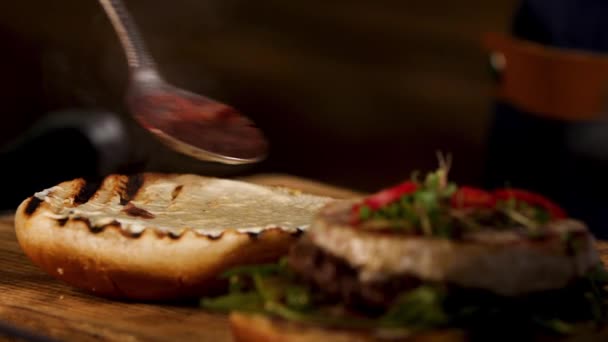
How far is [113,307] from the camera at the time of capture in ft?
8.71

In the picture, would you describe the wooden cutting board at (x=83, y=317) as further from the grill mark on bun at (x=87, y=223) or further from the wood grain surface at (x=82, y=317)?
the grill mark on bun at (x=87, y=223)

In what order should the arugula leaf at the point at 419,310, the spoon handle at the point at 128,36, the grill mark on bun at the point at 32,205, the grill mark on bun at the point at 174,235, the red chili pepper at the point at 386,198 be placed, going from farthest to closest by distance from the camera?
the spoon handle at the point at 128,36 < the grill mark on bun at the point at 32,205 < the grill mark on bun at the point at 174,235 < the red chili pepper at the point at 386,198 < the arugula leaf at the point at 419,310

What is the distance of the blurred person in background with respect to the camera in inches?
204

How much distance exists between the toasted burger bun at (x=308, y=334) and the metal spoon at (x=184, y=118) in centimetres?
83

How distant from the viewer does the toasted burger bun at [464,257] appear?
2.01 m

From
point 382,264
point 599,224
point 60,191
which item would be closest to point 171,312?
point 60,191

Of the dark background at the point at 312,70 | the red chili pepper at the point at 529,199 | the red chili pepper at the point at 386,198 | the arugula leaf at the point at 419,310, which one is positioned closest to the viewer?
the arugula leaf at the point at 419,310

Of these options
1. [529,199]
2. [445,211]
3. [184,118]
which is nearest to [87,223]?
[184,118]

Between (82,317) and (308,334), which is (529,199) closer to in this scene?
(308,334)

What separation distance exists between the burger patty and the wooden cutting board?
0.37 m

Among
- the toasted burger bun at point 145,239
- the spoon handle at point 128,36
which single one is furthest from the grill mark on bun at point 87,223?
the spoon handle at point 128,36

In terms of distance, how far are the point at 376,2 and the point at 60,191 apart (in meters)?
6.02

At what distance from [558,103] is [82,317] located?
11.4 ft

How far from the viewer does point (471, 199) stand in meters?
2.24
